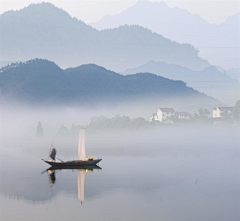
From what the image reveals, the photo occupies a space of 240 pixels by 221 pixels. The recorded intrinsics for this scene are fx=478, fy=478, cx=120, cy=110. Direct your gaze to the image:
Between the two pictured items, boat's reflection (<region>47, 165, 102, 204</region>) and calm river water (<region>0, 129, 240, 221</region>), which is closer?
calm river water (<region>0, 129, 240, 221</region>)

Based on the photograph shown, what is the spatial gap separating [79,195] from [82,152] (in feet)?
82.7

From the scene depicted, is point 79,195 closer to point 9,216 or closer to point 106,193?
point 106,193

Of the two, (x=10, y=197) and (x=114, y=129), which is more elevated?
(x=114, y=129)

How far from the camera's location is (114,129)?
18962 centimetres

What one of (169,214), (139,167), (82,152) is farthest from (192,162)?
(169,214)

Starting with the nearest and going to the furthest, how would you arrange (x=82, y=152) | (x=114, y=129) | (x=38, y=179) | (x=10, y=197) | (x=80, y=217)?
(x=80, y=217)
(x=10, y=197)
(x=38, y=179)
(x=82, y=152)
(x=114, y=129)

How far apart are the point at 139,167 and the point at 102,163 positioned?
870cm

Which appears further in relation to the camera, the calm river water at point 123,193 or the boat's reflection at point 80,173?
the boat's reflection at point 80,173

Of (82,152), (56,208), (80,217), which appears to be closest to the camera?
(80,217)

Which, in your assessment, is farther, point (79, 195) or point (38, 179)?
point (38, 179)

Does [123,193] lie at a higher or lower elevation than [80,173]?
lower

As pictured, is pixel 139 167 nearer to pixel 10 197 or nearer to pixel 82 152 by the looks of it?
pixel 82 152

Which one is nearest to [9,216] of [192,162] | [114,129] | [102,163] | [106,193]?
[106,193]

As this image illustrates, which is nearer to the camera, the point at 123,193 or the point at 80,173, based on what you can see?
the point at 123,193
